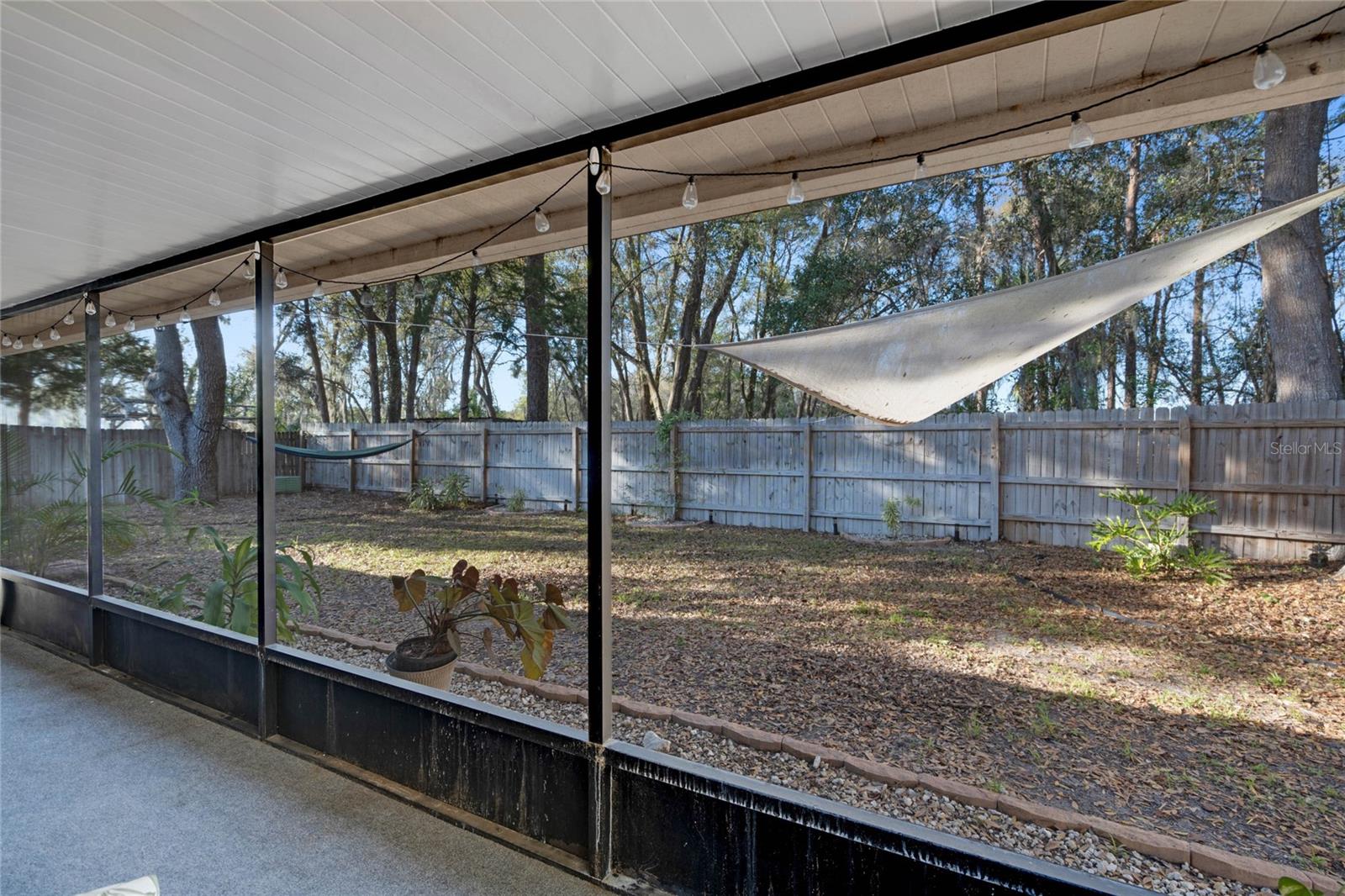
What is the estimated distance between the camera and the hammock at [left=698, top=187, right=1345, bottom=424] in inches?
78.2

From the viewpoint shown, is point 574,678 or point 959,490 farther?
point 959,490

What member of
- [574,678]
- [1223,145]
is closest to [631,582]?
[574,678]

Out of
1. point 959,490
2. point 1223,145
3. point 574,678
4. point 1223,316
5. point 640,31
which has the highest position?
point 1223,145

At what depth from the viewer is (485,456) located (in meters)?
8.87

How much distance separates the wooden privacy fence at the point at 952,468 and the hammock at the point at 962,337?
317cm

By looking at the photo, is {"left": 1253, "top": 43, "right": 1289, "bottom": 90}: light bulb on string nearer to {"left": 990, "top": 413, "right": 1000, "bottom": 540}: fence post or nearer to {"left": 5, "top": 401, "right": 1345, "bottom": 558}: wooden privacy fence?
{"left": 5, "top": 401, "right": 1345, "bottom": 558}: wooden privacy fence

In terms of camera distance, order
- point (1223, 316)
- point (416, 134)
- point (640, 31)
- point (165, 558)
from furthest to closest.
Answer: point (1223, 316), point (165, 558), point (416, 134), point (640, 31)

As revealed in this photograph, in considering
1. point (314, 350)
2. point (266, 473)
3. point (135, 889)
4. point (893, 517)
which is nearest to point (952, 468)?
point (893, 517)

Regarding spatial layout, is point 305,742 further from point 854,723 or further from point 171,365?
point 171,365

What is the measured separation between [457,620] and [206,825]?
3.06 ft

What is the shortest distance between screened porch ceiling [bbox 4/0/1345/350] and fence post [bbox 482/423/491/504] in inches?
244

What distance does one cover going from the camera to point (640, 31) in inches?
45.5

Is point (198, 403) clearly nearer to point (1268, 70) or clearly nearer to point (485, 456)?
point (485, 456)

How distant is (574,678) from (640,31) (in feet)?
8.82
